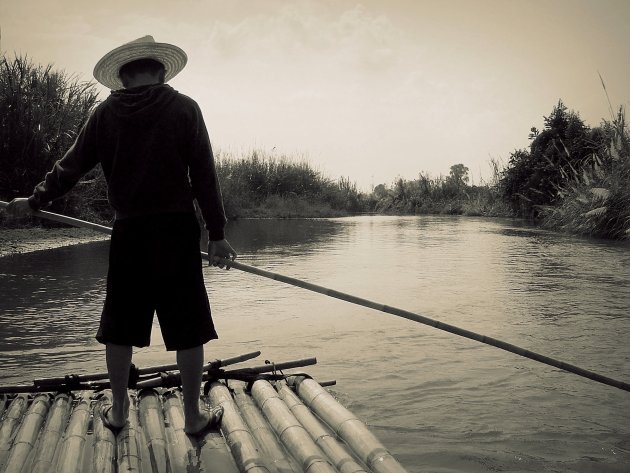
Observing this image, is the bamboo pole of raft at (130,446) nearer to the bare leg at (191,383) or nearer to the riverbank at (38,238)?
the bare leg at (191,383)

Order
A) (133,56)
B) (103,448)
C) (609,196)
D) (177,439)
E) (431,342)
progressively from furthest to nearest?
(609,196) → (431,342) → (133,56) → (177,439) → (103,448)

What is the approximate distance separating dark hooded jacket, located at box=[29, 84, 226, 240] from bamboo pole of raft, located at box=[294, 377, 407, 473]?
91 cm

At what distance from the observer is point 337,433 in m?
2.50

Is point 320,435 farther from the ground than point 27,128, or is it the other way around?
point 27,128

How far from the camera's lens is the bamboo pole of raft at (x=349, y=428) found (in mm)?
2158

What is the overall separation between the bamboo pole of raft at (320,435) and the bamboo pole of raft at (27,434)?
991mm

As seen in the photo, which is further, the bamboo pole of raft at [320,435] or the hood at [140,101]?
the hood at [140,101]

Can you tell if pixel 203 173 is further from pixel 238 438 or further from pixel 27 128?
pixel 27 128

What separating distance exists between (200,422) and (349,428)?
57 centimetres

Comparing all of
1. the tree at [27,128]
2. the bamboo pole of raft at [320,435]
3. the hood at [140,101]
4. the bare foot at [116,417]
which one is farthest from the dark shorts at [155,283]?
the tree at [27,128]

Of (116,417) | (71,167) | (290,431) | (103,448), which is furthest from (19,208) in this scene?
(290,431)

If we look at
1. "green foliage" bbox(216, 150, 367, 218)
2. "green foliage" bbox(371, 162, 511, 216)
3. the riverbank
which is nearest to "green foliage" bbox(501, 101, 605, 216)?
"green foliage" bbox(371, 162, 511, 216)

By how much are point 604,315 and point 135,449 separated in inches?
169

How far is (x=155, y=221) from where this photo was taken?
94.9 inches
